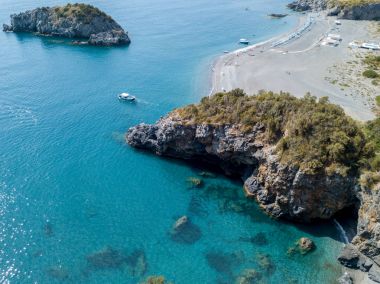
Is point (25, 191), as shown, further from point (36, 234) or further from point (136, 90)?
point (136, 90)

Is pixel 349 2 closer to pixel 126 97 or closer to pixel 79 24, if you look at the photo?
pixel 79 24

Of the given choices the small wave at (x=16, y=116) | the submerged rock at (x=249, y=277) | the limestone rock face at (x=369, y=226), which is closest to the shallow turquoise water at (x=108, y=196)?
the small wave at (x=16, y=116)

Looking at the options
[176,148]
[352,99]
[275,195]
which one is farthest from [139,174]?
[352,99]

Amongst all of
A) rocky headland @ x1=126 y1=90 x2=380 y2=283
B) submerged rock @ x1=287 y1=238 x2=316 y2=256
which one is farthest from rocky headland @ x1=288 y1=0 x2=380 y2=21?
submerged rock @ x1=287 y1=238 x2=316 y2=256

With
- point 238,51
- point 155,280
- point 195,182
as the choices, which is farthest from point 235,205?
point 238,51

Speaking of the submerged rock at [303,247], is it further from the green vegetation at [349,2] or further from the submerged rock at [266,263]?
the green vegetation at [349,2]
